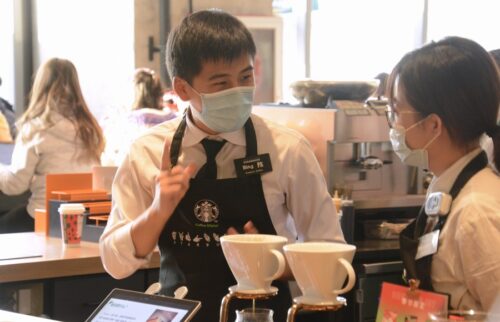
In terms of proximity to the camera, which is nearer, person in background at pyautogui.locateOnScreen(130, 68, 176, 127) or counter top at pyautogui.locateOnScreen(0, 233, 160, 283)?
counter top at pyautogui.locateOnScreen(0, 233, 160, 283)

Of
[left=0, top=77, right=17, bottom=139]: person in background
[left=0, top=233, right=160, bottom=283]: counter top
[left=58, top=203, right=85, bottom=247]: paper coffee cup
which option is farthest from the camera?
[left=0, top=77, right=17, bottom=139]: person in background

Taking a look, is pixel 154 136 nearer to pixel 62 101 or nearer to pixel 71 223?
pixel 71 223

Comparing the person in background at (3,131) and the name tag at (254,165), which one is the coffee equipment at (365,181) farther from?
the person in background at (3,131)

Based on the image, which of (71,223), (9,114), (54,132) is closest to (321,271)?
(71,223)

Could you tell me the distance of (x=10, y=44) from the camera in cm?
826

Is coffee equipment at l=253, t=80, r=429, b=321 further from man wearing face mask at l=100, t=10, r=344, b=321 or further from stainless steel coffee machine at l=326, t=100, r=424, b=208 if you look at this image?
man wearing face mask at l=100, t=10, r=344, b=321

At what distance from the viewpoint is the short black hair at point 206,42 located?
2.22m

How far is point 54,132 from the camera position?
5879 millimetres

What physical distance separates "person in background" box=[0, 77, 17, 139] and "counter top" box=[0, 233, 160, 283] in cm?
392

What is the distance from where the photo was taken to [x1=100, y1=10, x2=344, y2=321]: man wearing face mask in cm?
223

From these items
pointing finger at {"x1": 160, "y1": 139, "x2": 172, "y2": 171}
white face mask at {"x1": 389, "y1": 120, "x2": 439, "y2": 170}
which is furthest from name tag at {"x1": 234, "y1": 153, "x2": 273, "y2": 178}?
white face mask at {"x1": 389, "y1": 120, "x2": 439, "y2": 170}

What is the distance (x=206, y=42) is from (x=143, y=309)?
74 cm

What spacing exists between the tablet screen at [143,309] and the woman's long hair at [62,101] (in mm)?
4096

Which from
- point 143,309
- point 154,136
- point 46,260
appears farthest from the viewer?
point 46,260
